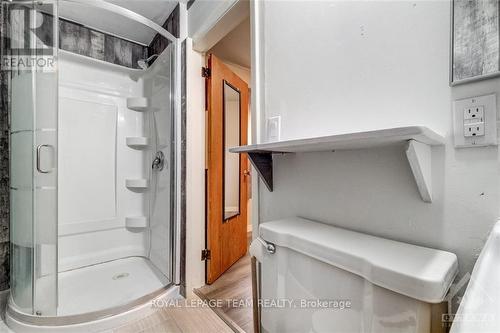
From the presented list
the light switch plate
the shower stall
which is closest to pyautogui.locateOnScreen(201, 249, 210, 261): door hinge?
the shower stall

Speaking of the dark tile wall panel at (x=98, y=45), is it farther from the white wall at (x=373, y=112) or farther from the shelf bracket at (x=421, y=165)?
the shelf bracket at (x=421, y=165)

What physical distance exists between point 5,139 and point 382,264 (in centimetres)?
234

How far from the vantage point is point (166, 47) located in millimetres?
1827

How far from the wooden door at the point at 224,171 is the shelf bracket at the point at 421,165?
1.43 m

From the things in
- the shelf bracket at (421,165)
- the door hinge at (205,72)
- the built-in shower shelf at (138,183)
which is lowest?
the built-in shower shelf at (138,183)

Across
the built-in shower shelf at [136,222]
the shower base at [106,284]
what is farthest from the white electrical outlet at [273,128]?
the built-in shower shelf at [136,222]

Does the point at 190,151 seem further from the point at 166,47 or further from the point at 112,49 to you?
the point at 112,49

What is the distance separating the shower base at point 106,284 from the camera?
4.56 ft

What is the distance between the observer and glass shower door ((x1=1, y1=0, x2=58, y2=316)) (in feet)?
4.19

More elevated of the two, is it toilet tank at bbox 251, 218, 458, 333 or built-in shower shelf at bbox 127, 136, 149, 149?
built-in shower shelf at bbox 127, 136, 149, 149

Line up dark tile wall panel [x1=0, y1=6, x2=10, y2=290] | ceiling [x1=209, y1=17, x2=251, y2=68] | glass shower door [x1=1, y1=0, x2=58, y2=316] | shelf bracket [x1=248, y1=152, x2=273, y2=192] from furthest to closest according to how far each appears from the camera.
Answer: ceiling [x1=209, y1=17, x2=251, y2=68], dark tile wall panel [x1=0, y1=6, x2=10, y2=290], glass shower door [x1=1, y1=0, x2=58, y2=316], shelf bracket [x1=248, y1=152, x2=273, y2=192]

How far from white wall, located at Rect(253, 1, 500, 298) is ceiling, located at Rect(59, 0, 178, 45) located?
1236mm

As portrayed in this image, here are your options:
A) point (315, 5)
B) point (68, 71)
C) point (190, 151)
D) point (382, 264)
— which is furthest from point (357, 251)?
point (68, 71)

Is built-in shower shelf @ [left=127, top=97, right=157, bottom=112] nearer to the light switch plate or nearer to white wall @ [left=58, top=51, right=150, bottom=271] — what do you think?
white wall @ [left=58, top=51, right=150, bottom=271]
